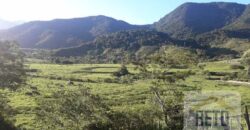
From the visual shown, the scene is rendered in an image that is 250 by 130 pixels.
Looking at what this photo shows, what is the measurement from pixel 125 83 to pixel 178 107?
2339 inches

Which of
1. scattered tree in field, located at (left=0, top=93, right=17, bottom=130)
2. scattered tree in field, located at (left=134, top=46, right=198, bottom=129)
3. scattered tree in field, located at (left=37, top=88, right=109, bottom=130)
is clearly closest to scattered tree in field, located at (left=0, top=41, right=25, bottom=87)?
scattered tree in field, located at (left=0, top=93, right=17, bottom=130)

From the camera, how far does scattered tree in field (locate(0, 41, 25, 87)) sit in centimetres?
4188


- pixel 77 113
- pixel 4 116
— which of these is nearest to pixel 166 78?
pixel 77 113

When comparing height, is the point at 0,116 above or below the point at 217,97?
below

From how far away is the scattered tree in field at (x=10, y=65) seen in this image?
41.9 metres

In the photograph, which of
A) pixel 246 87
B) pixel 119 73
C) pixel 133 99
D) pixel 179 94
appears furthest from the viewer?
pixel 119 73

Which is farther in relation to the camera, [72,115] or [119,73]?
[119,73]

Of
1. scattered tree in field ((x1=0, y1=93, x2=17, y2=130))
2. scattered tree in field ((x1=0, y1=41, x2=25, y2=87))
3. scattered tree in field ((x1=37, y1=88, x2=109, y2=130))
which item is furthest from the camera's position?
scattered tree in field ((x1=0, y1=41, x2=25, y2=87))

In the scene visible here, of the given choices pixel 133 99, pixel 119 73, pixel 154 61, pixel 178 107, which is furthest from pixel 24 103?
pixel 119 73

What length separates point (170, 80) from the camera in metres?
45.8

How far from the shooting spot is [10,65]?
42812 millimetres

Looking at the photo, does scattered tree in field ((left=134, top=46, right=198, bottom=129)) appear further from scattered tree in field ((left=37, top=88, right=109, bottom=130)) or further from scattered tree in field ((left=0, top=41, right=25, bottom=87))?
scattered tree in field ((left=0, top=41, right=25, bottom=87))

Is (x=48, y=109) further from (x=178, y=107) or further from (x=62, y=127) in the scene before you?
(x=178, y=107)

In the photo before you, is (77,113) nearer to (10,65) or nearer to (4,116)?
(4,116)
